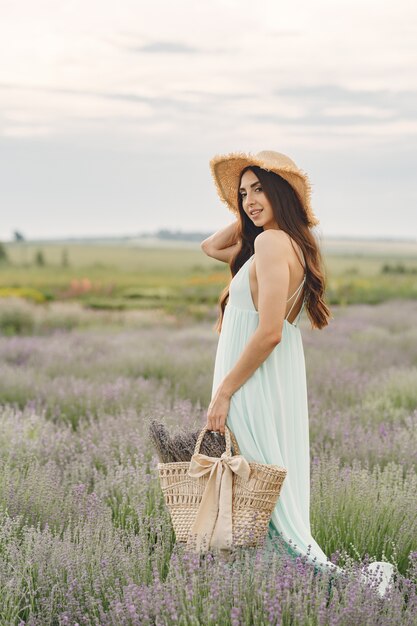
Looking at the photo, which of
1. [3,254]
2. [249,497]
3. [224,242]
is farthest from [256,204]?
[3,254]

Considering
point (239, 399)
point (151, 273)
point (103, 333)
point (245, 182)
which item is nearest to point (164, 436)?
point (239, 399)

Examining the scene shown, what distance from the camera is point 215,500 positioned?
3012 millimetres

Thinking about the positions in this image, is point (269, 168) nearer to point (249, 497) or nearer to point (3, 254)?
point (249, 497)

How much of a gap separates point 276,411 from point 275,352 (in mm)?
225

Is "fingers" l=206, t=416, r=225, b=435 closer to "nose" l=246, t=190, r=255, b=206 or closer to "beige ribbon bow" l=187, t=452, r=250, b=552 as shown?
"beige ribbon bow" l=187, t=452, r=250, b=552

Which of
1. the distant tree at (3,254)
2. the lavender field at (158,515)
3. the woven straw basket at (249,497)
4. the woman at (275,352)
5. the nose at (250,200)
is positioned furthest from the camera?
the distant tree at (3,254)

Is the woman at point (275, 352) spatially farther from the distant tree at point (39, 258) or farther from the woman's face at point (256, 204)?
the distant tree at point (39, 258)

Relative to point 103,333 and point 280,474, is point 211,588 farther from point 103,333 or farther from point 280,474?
point 103,333

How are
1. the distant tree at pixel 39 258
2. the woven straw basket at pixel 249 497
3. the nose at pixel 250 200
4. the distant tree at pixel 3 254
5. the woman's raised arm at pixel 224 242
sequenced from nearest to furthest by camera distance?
the woven straw basket at pixel 249 497
the nose at pixel 250 200
the woman's raised arm at pixel 224 242
the distant tree at pixel 3 254
the distant tree at pixel 39 258

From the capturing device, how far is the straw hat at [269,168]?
3.08m

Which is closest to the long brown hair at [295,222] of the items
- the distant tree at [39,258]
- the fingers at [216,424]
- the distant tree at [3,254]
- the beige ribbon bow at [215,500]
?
the fingers at [216,424]

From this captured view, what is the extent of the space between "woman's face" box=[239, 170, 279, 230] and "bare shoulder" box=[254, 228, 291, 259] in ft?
0.42

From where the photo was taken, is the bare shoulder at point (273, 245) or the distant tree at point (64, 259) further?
the distant tree at point (64, 259)

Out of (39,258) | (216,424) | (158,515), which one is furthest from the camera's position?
(39,258)
